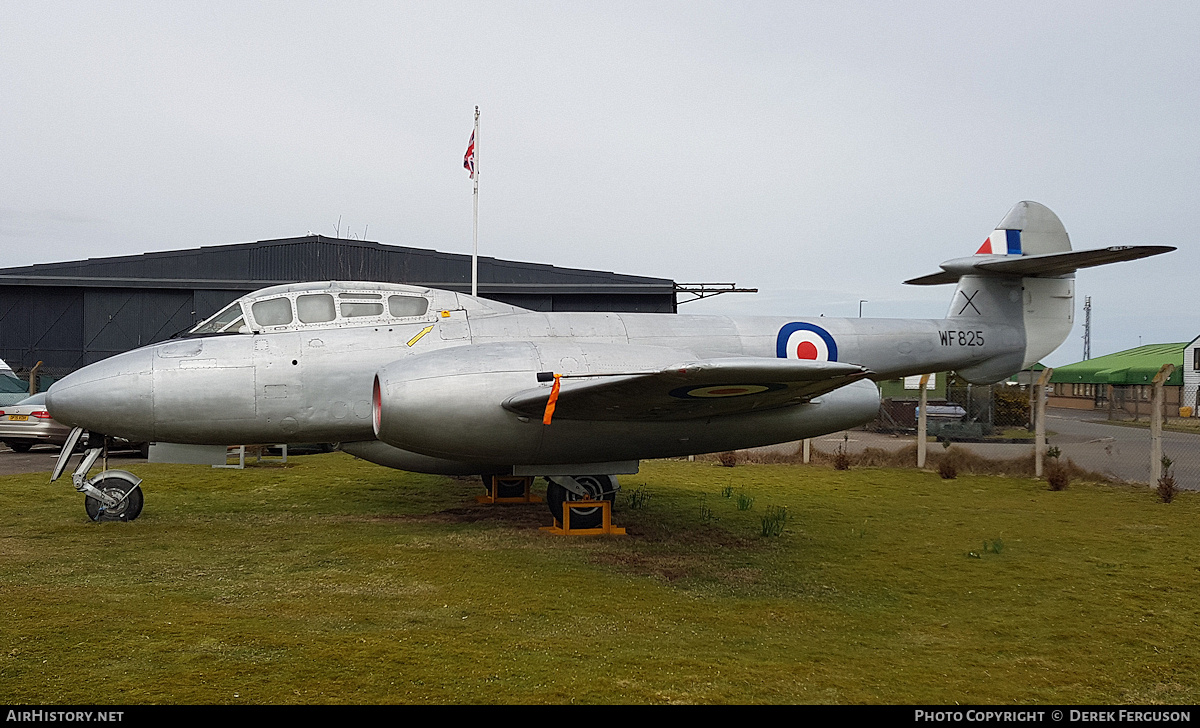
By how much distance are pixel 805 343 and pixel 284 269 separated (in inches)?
762

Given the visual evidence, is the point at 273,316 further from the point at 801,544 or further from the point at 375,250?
the point at 375,250

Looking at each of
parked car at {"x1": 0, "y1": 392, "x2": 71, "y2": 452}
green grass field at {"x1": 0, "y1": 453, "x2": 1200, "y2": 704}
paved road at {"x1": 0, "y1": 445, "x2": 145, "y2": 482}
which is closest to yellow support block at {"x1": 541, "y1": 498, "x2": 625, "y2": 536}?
green grass field at {"x1": 0, "y1": 453, "x2": 1200, "y2": 704}

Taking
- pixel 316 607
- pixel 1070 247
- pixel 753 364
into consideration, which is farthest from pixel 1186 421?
pixel 316 607

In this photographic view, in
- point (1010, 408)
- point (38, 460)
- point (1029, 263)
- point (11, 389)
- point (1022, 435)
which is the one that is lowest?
point (38, 460)

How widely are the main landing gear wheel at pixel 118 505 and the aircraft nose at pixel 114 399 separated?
1.04m

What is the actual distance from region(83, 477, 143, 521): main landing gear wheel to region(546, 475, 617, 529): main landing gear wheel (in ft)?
15.4

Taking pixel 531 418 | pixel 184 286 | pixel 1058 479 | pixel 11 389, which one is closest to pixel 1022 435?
pixel 1058 479

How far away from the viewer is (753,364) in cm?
587

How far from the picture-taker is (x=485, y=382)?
22.2ft

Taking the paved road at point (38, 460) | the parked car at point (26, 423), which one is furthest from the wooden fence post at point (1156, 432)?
the parked car at point (26, 423)

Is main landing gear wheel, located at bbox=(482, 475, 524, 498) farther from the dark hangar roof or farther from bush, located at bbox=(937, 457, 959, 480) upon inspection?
the dark hangar roof

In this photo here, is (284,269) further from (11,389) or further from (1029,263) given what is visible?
(1029,263)

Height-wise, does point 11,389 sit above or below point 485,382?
below

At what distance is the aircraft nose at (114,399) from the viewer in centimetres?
749
